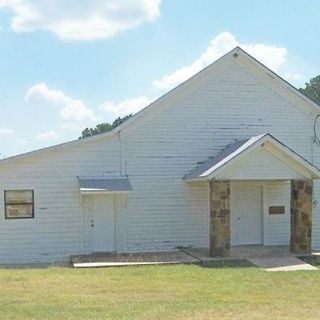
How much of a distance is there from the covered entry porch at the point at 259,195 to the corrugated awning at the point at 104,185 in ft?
7.65

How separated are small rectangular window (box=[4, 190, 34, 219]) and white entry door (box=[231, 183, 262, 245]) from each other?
7324 millimetres

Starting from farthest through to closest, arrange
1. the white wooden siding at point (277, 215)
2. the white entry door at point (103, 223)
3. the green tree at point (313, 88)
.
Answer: the green tree at point (313, 88) → the white wooden siding at point (277, 215) → the white entry door at point (103, 223)

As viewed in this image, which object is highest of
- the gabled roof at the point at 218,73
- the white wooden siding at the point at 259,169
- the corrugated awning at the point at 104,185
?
the gabled roof at the point at 218,73

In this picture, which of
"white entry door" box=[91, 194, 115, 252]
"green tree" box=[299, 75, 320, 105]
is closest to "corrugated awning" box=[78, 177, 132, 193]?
"white entry door" box=[91, 194, 115, 252]

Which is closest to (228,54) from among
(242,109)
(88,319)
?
(242,109)

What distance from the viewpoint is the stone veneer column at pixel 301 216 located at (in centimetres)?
2109

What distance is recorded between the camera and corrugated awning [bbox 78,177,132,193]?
68.3ft

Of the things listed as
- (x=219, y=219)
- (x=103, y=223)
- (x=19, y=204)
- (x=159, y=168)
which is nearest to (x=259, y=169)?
(x=219, y=219)

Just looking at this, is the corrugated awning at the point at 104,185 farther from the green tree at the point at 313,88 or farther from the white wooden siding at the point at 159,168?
the green tree at the point at 313,88

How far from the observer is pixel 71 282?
51.0ft

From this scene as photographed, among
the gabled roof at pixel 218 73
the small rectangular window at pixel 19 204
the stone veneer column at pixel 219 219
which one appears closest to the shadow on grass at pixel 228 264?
the stone veneer column at pixel 219 219

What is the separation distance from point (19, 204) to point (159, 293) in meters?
8.92

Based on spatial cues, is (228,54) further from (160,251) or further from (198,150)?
(160,251)

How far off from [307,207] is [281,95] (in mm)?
4926
